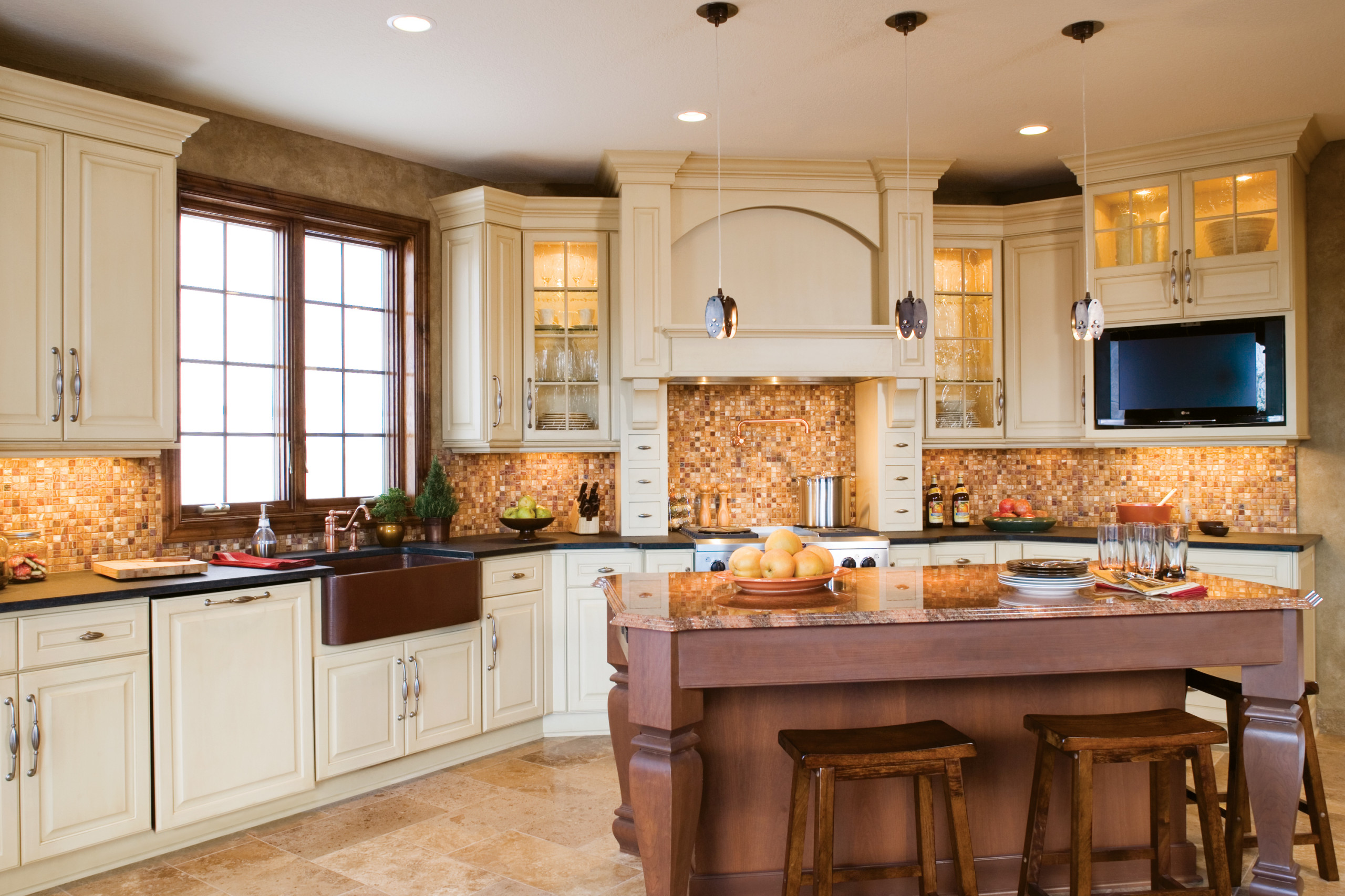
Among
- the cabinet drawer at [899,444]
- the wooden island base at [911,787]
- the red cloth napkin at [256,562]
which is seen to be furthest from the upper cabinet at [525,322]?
the wooden island base at [911,787]

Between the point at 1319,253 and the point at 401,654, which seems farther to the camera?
the point at 1319,253

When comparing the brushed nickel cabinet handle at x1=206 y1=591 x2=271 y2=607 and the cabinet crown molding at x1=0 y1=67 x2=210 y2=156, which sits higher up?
the cabinet crown molding at x1=0 y1=67 x2=210 y2=156

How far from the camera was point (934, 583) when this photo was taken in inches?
120

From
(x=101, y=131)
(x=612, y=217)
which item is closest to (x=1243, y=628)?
(x=612, y=217)

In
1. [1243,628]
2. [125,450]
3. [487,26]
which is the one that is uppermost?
[487,26]

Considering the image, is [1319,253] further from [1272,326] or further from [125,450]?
[125,450]

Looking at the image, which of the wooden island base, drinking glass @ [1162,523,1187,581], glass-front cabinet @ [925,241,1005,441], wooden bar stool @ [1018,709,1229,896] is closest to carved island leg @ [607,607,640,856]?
the wooden island base

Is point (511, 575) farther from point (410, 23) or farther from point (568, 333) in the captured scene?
point (410, 23)

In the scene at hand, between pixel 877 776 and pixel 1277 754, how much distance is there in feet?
3.93

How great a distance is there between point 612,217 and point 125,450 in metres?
2.63

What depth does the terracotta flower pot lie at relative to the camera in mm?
4621

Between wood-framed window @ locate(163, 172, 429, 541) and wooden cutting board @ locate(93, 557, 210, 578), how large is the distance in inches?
16.4

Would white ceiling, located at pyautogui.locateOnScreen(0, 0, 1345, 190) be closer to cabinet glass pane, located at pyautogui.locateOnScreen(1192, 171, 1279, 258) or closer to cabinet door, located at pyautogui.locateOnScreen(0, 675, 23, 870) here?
cabinet glass pane, located at pyautogui.locateOnScreen(1192, 171, 1279, 258)

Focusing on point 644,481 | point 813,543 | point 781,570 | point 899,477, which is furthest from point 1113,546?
point 644,481
